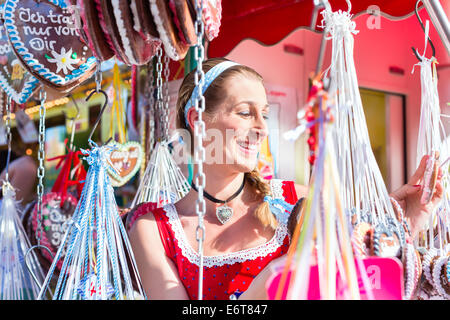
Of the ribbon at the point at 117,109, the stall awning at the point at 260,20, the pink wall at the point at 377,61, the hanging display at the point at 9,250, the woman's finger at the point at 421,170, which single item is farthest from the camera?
the pink wall at the point at 377,61

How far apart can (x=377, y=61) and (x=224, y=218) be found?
281 centimetres

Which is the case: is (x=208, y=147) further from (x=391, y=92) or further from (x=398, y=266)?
(x=391, y=92)

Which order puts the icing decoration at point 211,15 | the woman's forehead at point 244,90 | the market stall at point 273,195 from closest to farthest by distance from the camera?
the market stall at point 273,195, the icing decoration at point 211,15, the woman's forehead at point 244,90

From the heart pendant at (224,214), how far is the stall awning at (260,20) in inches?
45.3

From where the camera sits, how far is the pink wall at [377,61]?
141 inches

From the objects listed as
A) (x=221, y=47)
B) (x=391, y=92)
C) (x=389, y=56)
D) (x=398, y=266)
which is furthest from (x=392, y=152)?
(x=398, y=266)

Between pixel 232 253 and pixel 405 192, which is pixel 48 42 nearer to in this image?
pixel 232 253

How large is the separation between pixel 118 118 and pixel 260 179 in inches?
64.2

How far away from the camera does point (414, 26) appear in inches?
145

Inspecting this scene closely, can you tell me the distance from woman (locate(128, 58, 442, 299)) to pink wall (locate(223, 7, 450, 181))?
2145 mm

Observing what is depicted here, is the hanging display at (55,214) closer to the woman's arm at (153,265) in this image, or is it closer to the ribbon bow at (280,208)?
the woman's arm at (153,265)

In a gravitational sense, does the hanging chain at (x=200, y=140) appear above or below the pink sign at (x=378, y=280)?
above

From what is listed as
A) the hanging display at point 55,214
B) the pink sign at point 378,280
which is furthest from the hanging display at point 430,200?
the hanging display at point 55,214
